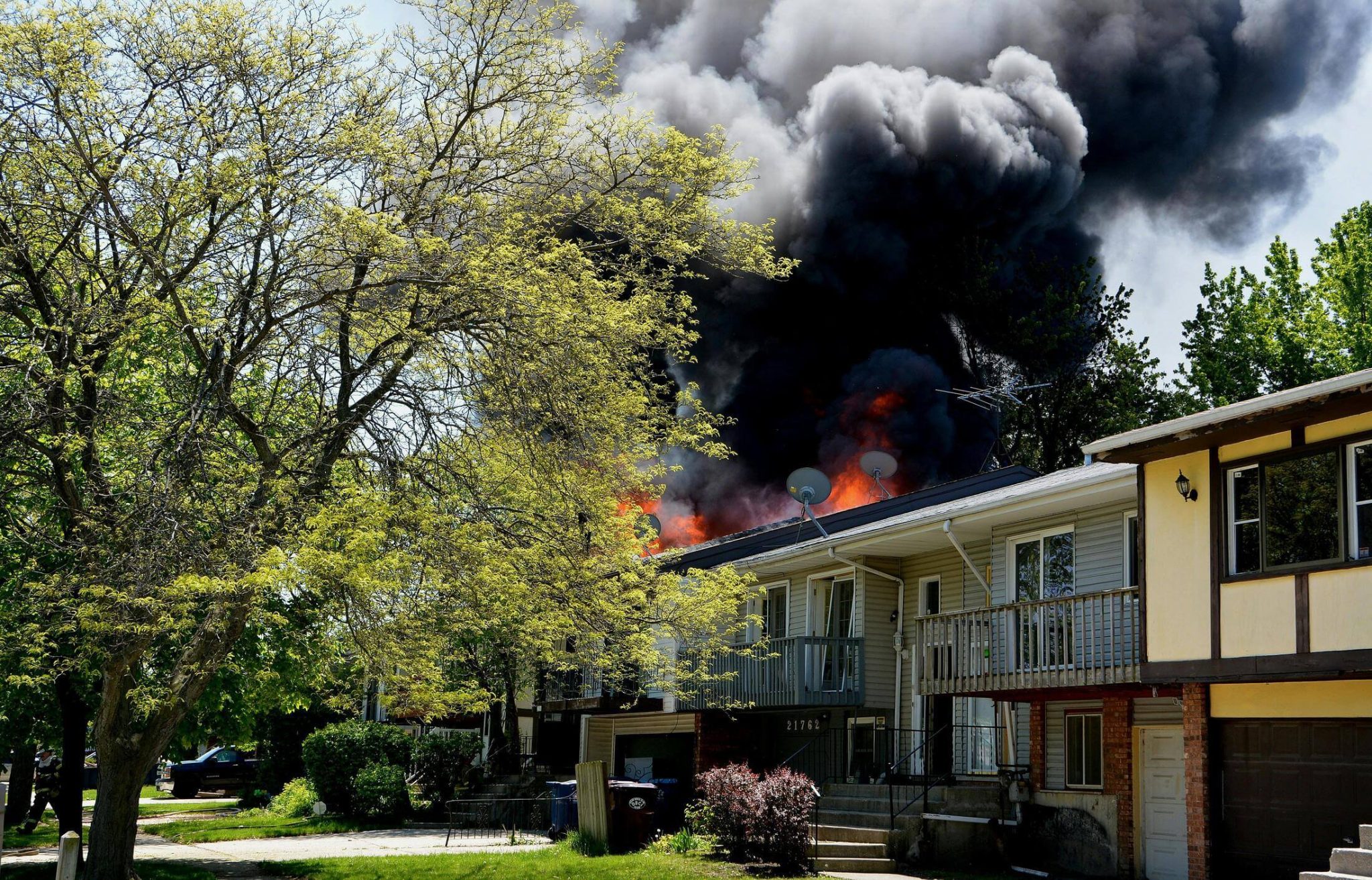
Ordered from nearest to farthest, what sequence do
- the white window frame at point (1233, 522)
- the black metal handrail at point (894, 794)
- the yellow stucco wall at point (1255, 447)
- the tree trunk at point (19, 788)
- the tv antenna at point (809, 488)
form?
the yellow stucco wall at point (1255, 447)
the white window frame at point (1233, 522)
the black metal handrail at point (894, 794)
the tree trunk at point (19, 788)
the tv antenna at point (809, 488)

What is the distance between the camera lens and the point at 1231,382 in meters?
37.7

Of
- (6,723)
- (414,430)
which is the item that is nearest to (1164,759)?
(414,430)

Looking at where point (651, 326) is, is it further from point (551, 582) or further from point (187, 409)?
point (187, 409)

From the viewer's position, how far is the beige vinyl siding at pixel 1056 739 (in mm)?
20303

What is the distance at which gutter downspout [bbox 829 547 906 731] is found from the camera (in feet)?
82.5

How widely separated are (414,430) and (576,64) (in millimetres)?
5053

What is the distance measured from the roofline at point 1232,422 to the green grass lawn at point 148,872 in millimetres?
13556

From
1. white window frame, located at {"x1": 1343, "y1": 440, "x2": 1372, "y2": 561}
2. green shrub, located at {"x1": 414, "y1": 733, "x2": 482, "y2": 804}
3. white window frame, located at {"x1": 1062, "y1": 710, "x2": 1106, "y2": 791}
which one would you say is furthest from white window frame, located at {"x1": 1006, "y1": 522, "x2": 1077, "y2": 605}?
green shrub, located at {"x1": 414, "y1": 733, "x2": 482, "y2": 804}

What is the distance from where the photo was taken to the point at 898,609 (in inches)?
1016

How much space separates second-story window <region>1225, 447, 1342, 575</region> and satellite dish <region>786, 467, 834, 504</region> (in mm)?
14692

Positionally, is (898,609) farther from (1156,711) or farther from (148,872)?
(148,872)

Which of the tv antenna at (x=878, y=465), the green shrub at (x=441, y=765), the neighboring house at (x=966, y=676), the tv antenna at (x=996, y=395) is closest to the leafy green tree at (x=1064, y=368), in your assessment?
the tv antenna at (x=996, y=395)

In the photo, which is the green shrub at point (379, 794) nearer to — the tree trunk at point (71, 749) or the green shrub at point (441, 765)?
the green shrub at point (441, 765)

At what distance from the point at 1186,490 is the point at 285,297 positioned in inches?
430
